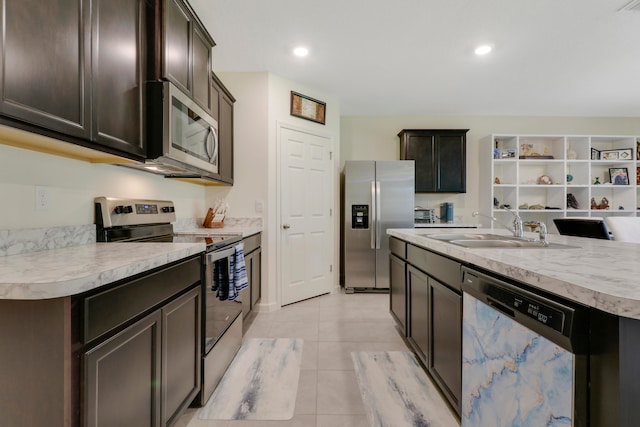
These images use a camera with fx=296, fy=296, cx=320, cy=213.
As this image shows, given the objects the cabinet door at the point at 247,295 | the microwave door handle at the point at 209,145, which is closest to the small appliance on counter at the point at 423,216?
the cabinet door at the point at 247,295

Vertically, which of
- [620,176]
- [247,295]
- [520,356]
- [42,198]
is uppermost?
[620,176]

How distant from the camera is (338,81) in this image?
3.53m

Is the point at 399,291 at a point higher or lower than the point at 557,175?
lower

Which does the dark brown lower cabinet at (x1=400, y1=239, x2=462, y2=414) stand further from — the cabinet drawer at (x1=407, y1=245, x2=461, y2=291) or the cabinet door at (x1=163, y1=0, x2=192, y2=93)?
the cabinet door at (x1=163, y1=0, x2=192, y2=93)

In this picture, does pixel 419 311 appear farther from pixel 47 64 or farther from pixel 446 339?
pixel 47 64

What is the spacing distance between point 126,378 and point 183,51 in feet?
5.95

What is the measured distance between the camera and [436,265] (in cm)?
161

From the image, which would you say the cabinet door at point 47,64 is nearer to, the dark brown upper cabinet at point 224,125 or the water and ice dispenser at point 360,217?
the dark brown upper cabinet at point 224,125

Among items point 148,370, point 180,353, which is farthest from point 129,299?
point 180,353

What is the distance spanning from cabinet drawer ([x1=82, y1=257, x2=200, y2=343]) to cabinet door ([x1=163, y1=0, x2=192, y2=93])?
1.14m

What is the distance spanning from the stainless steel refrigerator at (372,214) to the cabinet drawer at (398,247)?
1410mm

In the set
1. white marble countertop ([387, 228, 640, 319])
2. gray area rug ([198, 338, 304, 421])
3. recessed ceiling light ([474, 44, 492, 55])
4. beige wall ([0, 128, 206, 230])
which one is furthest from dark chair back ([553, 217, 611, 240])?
beige wall ([0, 128, 206, 230])

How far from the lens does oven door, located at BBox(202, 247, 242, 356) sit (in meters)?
1.62

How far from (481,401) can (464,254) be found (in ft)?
1.81
